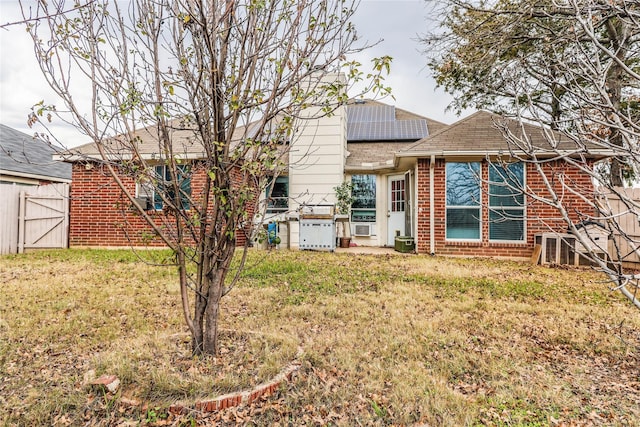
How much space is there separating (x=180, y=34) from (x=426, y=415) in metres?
3.09

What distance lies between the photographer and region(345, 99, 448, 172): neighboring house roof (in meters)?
11.5

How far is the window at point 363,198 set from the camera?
37.2 feet

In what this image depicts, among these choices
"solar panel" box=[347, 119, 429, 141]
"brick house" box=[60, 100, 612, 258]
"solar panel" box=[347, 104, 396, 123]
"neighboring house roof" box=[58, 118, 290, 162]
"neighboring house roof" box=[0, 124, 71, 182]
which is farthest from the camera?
"solar panel" box=[347, 104, 396, 123]

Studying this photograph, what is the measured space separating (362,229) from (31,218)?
9.52 metres

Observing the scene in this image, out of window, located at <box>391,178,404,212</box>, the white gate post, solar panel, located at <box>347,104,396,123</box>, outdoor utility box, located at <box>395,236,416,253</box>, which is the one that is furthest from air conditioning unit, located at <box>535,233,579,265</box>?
the white gate post

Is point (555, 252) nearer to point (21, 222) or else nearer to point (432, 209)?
point (432, 209)

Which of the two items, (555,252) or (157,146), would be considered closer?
(157,146)

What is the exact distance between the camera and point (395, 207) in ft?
36.4

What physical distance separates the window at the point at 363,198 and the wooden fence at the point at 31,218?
8524 mm

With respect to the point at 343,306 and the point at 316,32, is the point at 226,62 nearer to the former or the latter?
the point at 316,32

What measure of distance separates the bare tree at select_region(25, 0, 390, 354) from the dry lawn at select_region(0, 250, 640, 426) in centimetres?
77

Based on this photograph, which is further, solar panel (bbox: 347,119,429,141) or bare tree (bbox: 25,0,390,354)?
solar panel (bbox: 347,119,429,141)

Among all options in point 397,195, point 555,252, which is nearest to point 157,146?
point 397,195

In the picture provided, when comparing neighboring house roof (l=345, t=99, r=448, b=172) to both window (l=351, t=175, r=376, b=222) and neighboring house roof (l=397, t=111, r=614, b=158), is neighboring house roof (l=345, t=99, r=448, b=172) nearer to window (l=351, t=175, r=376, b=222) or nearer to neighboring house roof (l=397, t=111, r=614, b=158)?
window (l=351, t=175, r=376, b=222)
